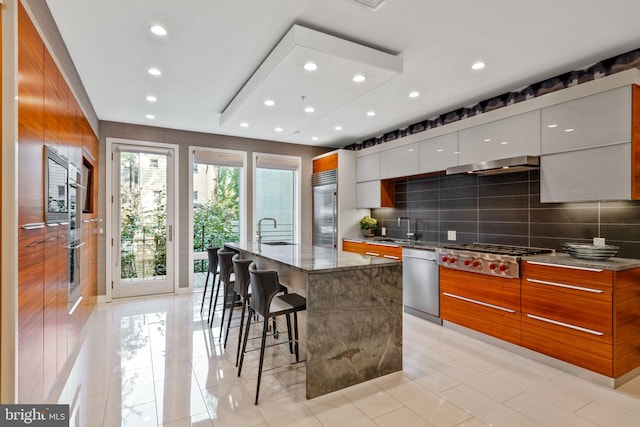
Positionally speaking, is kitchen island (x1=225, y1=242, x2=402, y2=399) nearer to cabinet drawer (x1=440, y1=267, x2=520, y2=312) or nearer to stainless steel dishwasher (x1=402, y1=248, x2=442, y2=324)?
cabinet drawer (x1=440, y1=267, x2=520, y2=312)

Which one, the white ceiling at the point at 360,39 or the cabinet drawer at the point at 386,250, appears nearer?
the white ceiling at the point at 360,39

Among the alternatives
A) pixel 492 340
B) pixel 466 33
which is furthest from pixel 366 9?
pixel 492 340

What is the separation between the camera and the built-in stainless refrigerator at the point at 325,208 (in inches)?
229

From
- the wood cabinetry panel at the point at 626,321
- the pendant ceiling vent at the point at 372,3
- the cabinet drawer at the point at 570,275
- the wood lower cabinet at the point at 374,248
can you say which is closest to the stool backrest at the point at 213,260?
the wood lower cabinet at the point at 374,248

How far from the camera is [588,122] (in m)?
2.83

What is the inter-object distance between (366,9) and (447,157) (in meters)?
2.39

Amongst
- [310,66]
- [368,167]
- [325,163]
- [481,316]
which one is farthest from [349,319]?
[325,163]

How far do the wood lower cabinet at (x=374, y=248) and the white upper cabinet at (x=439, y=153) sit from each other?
1166 mm

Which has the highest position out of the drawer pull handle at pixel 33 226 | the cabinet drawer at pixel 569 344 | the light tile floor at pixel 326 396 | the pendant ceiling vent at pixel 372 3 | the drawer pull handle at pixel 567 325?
the pendant ceiling vent at pixel 372 3

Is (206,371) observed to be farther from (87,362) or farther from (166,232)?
(166,232)

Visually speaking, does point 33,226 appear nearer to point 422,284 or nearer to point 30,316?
point 30,316

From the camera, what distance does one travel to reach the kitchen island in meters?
2.33

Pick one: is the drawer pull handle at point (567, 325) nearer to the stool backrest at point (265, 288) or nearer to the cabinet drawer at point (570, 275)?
the cabinet drawer at point (570, 275)

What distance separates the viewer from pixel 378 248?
494 cm
